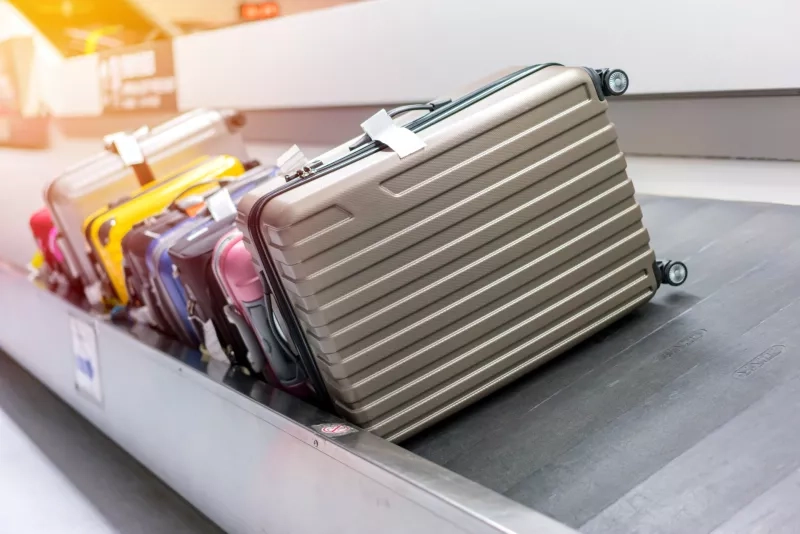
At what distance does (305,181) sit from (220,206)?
1.87 feet

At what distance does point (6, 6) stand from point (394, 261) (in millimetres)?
5895

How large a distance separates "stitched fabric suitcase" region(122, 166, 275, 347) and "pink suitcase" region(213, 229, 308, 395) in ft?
0.64

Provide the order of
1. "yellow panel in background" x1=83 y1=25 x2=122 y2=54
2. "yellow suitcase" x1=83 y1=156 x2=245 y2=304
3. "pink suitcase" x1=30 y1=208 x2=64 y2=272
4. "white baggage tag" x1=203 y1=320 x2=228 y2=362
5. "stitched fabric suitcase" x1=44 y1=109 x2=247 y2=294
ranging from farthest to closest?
"yellow panel in background" x1=83 y1=25 x2=122 y2=54, "pink suitcase" x1=30 y1=208 x2=64 y2=272, "stitched fabric suitcase" x1=44 y1=109 x2=247 y2=294, "yellow suitcase" x1=83 y1=156 x2=245 y2=304, "white baggage tag" x1=203 y1=320 x2=228 y2=362

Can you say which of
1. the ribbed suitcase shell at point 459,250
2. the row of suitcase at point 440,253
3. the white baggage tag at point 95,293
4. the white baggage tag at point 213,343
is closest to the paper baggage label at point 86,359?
the white baggage tag at point 95,293

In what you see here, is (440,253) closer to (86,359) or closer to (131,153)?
(86,359)

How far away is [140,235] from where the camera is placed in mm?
1892

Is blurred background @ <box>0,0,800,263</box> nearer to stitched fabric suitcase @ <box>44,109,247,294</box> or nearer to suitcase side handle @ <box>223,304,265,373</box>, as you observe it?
stitched fabric suitcase @ <box>44,109,247,294</box>

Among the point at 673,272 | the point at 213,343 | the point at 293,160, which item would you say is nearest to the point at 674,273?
the point at 673,272

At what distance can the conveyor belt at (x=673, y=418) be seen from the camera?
3.42 feet

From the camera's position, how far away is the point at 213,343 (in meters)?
1.70

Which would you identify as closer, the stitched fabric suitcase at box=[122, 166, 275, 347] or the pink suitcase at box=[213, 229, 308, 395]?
the pink suitcase at box=[213, 229, 308, 395]

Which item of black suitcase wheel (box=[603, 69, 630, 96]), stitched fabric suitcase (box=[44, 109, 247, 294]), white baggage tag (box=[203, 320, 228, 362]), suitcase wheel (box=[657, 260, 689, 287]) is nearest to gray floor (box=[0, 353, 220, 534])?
white baggage tag (box=[203, 320, 228, 362])

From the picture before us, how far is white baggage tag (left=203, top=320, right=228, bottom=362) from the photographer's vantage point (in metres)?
1.69

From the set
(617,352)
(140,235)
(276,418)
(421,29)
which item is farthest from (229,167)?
(617,352)
